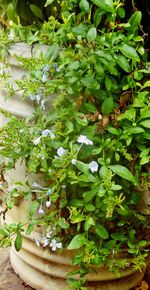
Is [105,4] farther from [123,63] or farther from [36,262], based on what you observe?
[36,262]

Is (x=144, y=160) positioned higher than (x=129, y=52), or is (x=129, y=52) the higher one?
(x=129, y=52)

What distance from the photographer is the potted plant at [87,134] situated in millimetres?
1202

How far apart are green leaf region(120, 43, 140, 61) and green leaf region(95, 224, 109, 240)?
0.45m

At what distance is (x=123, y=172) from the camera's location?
1.21 metres

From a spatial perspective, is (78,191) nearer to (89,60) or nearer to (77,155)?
(77,155)

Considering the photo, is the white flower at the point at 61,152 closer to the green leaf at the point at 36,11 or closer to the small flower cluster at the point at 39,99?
the small flower cluster at the point at 39,99

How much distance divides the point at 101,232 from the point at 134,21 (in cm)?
55

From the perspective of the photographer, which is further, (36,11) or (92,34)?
(36,11)

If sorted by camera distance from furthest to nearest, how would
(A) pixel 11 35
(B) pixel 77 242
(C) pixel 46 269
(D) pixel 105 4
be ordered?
(C) pixel 46 269
(A) pixel 11 35
(B) pixel 77 242
(D) pixel 105 4

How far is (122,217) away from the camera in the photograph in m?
1.39

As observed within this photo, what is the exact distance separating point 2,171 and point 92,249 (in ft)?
1.23

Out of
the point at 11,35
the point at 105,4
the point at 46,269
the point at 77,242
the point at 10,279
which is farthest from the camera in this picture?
the point at 10,279

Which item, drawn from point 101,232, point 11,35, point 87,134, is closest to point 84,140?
point 87,134

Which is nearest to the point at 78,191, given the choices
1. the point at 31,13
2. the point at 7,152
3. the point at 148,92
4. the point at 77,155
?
the point at 77,155
